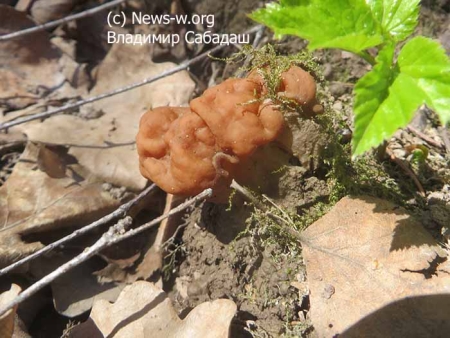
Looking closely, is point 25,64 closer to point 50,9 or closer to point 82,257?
point 50,9

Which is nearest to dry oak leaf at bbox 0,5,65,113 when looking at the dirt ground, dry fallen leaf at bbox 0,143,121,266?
dry fallen leaf at bbox 0,143,121,266

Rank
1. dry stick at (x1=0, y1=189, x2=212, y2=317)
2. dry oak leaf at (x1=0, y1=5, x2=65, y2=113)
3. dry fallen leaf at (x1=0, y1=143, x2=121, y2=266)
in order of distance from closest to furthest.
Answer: dry stick at (x1=0, y1=189, x2=212, y2=317), dry fallen leaf at (x1=0, y1=143, x2=121, y2=266), dry oak leaf at (x1=0, y1=5, x2=65, y2=113)

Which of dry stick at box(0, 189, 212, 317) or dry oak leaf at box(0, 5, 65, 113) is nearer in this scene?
dry stick at box(0, 189, 212, 317)

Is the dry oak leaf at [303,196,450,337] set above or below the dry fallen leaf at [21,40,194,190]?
above

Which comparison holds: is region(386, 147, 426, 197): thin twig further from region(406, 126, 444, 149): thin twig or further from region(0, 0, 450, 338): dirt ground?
region(406, 126, 444, 149): thin twig

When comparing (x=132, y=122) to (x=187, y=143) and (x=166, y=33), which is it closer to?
(x=166, y=33)

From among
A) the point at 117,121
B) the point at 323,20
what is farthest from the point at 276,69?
the point at 117,121

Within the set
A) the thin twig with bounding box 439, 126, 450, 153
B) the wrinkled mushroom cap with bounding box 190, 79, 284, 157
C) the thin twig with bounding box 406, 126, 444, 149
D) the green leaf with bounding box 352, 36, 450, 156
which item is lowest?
the thin twig with bounding box 406, 126, 444, 149

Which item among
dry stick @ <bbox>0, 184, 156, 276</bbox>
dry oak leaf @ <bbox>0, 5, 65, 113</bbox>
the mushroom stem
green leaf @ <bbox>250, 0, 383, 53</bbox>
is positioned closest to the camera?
green leaf @ <bbox>250, 0, 383, 53</bbox>
